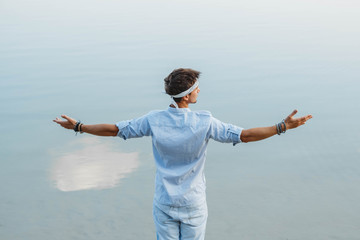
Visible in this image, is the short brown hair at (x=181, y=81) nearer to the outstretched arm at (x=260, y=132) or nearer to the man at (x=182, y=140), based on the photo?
the man at (x=182, y=140)

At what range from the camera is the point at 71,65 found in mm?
11055

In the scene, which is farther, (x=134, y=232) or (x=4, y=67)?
(x=4, y=67)

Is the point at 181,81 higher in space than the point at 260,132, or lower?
higher

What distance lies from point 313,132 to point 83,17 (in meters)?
12.9

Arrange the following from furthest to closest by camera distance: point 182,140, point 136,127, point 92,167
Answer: point 92,167 < point 136,127 < point 182,140

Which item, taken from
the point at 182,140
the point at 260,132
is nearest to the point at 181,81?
the point at 182,140

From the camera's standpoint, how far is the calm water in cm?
478

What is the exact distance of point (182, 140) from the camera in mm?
2885

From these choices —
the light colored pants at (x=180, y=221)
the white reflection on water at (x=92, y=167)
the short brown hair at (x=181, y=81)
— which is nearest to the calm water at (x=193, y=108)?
the white reflection on water at (x=92, y=167)

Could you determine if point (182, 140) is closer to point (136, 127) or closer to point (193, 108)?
point (136, 127)

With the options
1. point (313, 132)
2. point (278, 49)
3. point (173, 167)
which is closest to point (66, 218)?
point (173, 167)

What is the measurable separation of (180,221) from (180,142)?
0.49m

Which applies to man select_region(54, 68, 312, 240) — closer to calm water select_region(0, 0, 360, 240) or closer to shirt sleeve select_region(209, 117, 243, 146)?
shirt sleeve select_region(209, 117, 243, 146)

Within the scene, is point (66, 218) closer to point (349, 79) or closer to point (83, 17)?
point (349, 79)
